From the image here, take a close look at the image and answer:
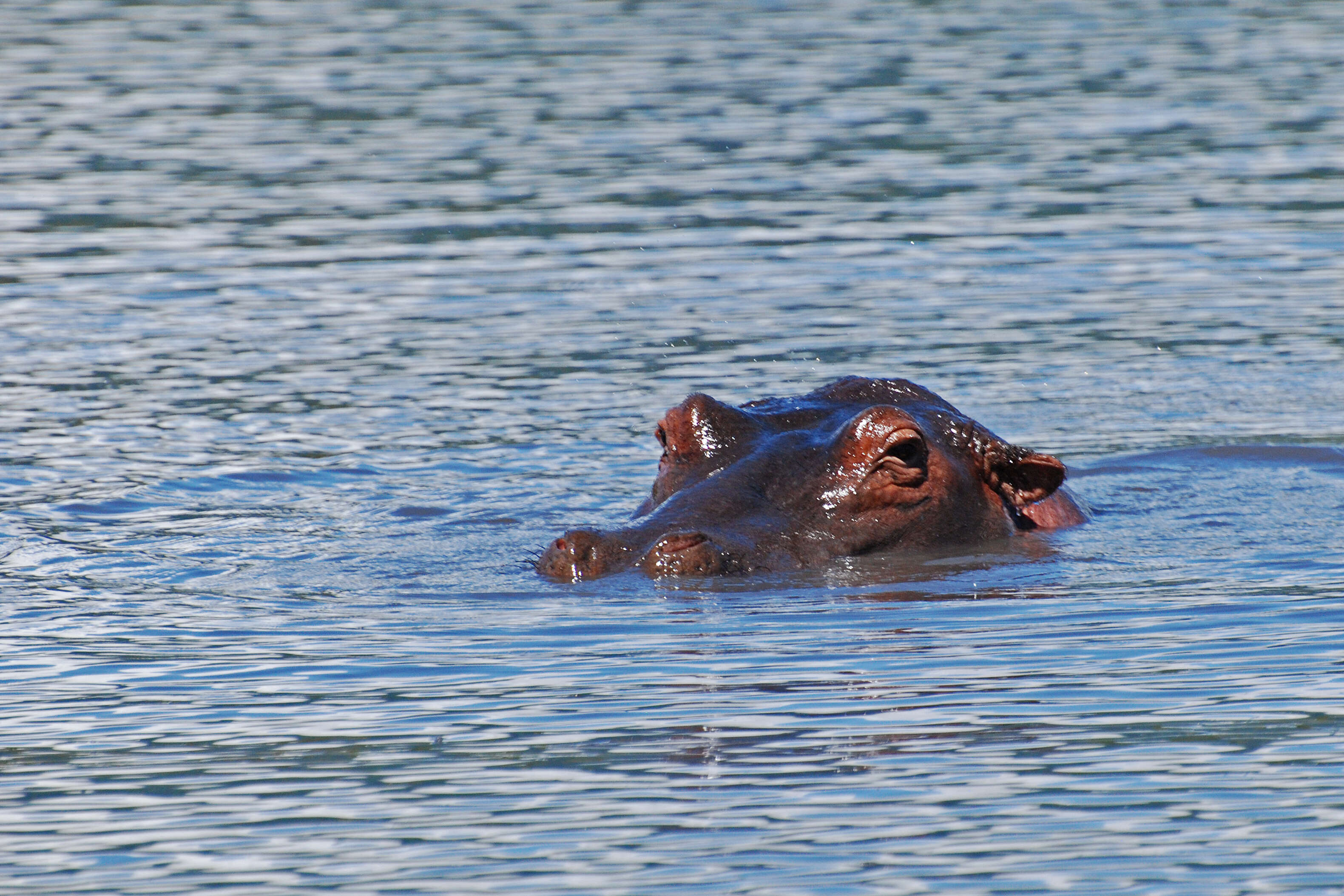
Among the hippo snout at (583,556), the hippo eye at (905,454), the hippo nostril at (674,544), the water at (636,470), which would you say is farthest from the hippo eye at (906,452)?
the hippo snout at (583,556)

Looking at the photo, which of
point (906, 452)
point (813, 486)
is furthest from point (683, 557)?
point (906, 452)

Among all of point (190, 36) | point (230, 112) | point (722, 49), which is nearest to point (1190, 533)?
point (230, 112)

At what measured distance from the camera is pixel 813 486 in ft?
30.2

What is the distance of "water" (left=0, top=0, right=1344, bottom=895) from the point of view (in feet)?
19.1

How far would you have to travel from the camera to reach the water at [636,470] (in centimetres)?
581

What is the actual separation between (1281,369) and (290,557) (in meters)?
6.73

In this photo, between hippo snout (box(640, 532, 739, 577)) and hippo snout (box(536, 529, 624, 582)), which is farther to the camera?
hippo snout (box(536, 529, 624, 582))

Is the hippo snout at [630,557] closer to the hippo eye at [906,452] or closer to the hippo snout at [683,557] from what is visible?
the hippo snout at [683,557]

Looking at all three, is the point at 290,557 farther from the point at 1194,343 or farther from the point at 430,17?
the point at 430,17

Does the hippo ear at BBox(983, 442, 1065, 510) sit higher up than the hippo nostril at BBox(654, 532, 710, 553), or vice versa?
the hippo nostril at BBox(654, 532, 710, 553)

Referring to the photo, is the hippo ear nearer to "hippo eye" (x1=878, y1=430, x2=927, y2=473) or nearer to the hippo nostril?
"hippo eye" (x1=878, y1=430, x2=927, y2=473)

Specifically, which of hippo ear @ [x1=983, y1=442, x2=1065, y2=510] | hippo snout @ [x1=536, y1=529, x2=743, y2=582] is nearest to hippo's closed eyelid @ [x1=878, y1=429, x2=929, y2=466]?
hippo ear @ [x1=983, y1=442, x2=1065, y2=510]

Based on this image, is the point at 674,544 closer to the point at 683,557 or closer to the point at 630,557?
the point at 683,557

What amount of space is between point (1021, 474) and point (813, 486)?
1.26 m
